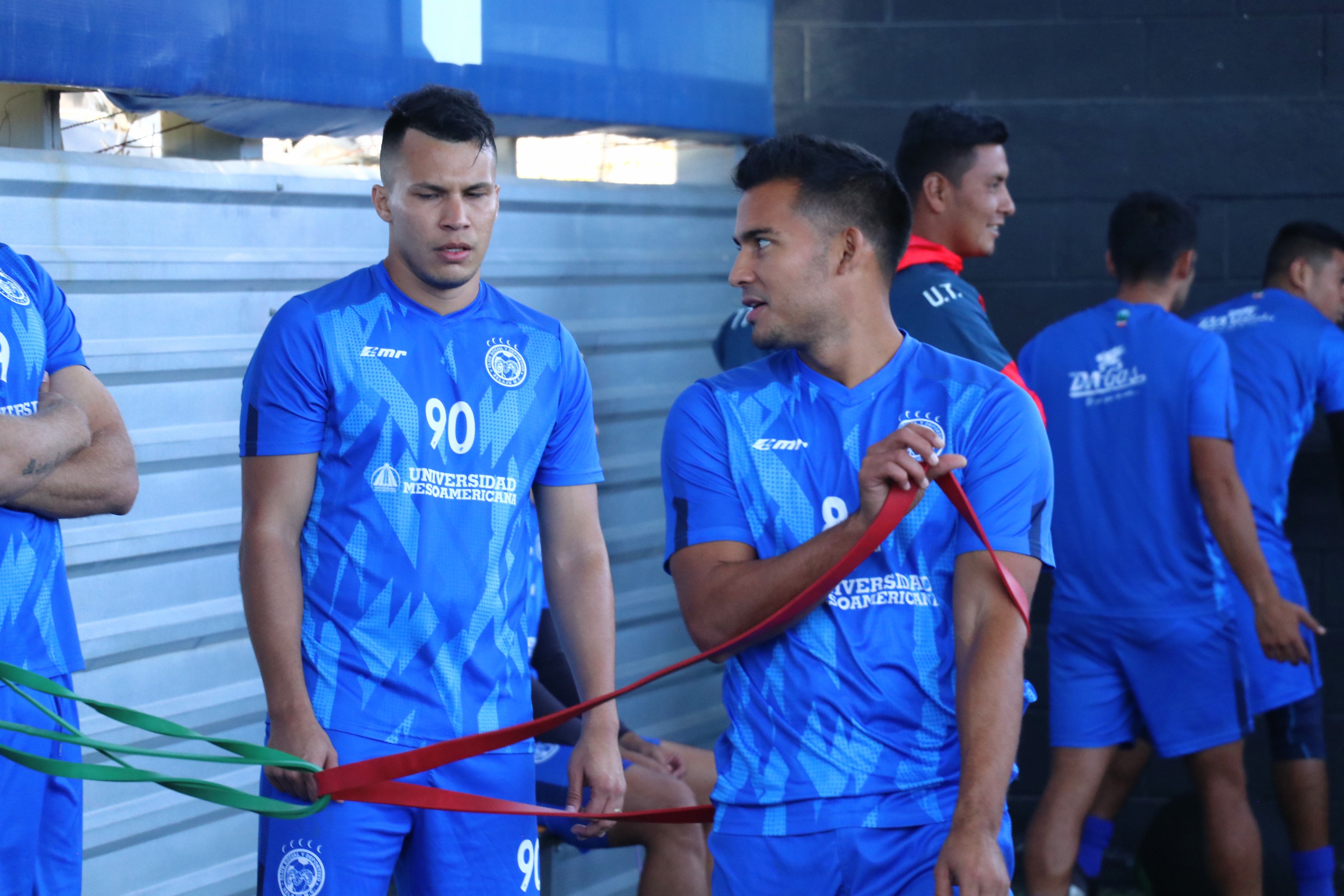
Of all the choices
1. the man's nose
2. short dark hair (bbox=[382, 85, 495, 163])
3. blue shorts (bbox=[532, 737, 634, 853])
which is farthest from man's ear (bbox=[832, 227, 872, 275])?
blue shorts (bbox=[532, 737, 634, 853])

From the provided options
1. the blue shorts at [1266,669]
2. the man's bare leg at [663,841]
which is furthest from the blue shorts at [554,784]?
the blue shorts at [1266,669]

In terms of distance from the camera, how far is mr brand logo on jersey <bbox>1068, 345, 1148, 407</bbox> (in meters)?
4.00

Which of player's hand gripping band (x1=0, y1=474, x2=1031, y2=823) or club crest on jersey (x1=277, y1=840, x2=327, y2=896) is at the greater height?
player's hand gripping band (x1=0, y1=474, x2=1031, y2=823)

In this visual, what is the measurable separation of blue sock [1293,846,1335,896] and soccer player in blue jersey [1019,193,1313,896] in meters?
0.38

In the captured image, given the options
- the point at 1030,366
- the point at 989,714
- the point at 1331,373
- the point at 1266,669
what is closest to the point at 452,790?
the point at 989,714

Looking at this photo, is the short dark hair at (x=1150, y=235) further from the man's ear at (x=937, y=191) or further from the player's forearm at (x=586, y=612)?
the player's forearm at (x=586, y=612)

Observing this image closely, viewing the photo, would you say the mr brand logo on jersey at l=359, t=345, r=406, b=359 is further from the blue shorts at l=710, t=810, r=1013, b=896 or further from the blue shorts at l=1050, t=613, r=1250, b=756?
the blue shorts at l=1050, t=613, r=1250, b=756

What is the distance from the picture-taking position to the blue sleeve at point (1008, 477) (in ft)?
6.58

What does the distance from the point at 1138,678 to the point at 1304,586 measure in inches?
47.1

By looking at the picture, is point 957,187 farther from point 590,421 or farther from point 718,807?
point 718,807

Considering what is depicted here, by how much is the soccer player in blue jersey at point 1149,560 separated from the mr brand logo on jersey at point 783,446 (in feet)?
7.20

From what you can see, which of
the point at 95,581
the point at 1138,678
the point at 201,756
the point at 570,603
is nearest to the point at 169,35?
the point at 95,581

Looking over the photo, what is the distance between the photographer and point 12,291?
2264 millimetres

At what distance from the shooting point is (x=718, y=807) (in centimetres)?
207
